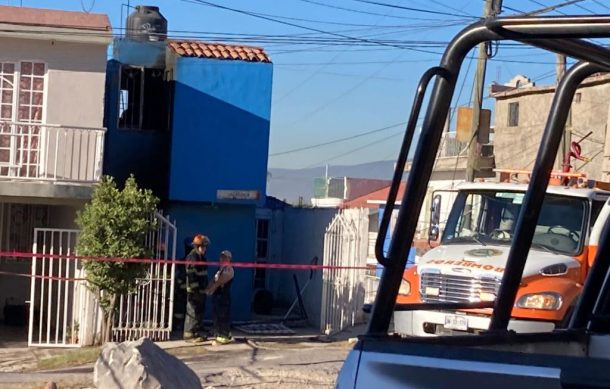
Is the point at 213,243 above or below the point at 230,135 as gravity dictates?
below

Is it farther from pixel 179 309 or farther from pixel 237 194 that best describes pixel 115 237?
pixel 237 194

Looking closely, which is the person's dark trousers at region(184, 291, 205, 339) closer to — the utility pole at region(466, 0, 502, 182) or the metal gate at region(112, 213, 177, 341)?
the metal gate at region(112, 213, 177, 341)

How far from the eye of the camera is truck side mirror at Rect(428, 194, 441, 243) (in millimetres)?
12539

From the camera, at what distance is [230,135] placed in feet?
65.8

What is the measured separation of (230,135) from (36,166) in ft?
13.7

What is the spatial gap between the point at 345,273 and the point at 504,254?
6742 millimetres

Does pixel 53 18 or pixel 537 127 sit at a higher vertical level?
pixel 53 18

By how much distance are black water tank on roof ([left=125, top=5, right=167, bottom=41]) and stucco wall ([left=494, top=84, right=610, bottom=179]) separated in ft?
35.6

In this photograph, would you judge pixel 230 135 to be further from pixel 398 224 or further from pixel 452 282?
pixel 398 224

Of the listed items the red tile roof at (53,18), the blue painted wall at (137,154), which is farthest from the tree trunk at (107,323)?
the red tile roof at (53,18)

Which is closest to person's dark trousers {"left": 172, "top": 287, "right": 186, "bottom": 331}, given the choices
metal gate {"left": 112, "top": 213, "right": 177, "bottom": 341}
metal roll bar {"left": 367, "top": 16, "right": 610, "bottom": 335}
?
metal gate {"left": 112, "top": 213, "right": 177, "bottom": 341}

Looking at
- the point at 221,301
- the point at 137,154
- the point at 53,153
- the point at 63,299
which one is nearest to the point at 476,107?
the point at 221,301

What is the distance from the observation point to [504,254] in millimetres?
11258

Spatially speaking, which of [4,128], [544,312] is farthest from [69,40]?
[544,312]
